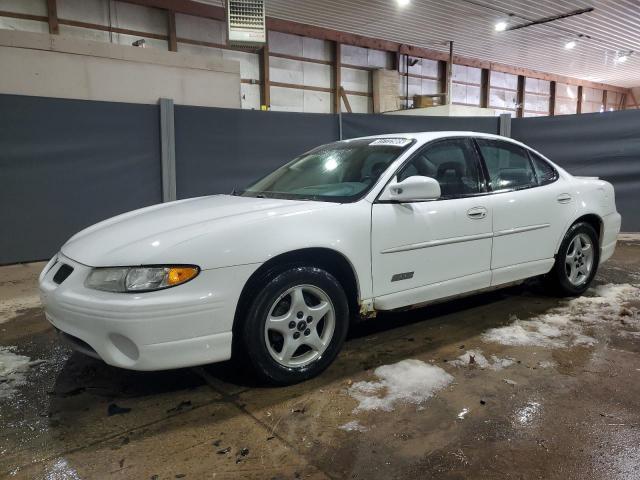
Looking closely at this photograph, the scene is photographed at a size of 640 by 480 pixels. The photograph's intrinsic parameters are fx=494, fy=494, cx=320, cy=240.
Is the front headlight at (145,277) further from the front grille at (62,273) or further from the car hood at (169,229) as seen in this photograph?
the front grille at (62,273)

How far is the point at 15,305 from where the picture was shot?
4320 millimetres

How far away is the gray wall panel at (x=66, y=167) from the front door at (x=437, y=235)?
4112 mm

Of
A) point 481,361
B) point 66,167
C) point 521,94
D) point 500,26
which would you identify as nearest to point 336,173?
point 481,361

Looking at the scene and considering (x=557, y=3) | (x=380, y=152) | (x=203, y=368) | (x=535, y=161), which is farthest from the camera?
(x=557, y=3)

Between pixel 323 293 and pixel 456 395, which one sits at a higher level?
pixel 323 293

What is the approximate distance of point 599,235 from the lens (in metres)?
4.36

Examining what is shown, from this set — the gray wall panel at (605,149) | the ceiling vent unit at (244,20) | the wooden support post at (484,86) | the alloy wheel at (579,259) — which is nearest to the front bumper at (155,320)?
the alloy wheel at (579,259)

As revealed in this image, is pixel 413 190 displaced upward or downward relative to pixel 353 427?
upward

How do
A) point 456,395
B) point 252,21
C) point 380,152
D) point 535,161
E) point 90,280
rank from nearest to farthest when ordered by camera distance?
point 90,280 < point 456,395 < point 380,152 < point 535,161 < point 252,21

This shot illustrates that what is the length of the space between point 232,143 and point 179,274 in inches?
181

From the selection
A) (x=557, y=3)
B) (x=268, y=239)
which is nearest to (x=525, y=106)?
(x=557, y=3)

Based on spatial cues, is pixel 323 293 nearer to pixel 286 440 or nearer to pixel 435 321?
pixel 286 440

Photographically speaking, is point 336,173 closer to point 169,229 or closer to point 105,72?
point 169,229

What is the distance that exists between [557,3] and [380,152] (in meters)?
10.3
